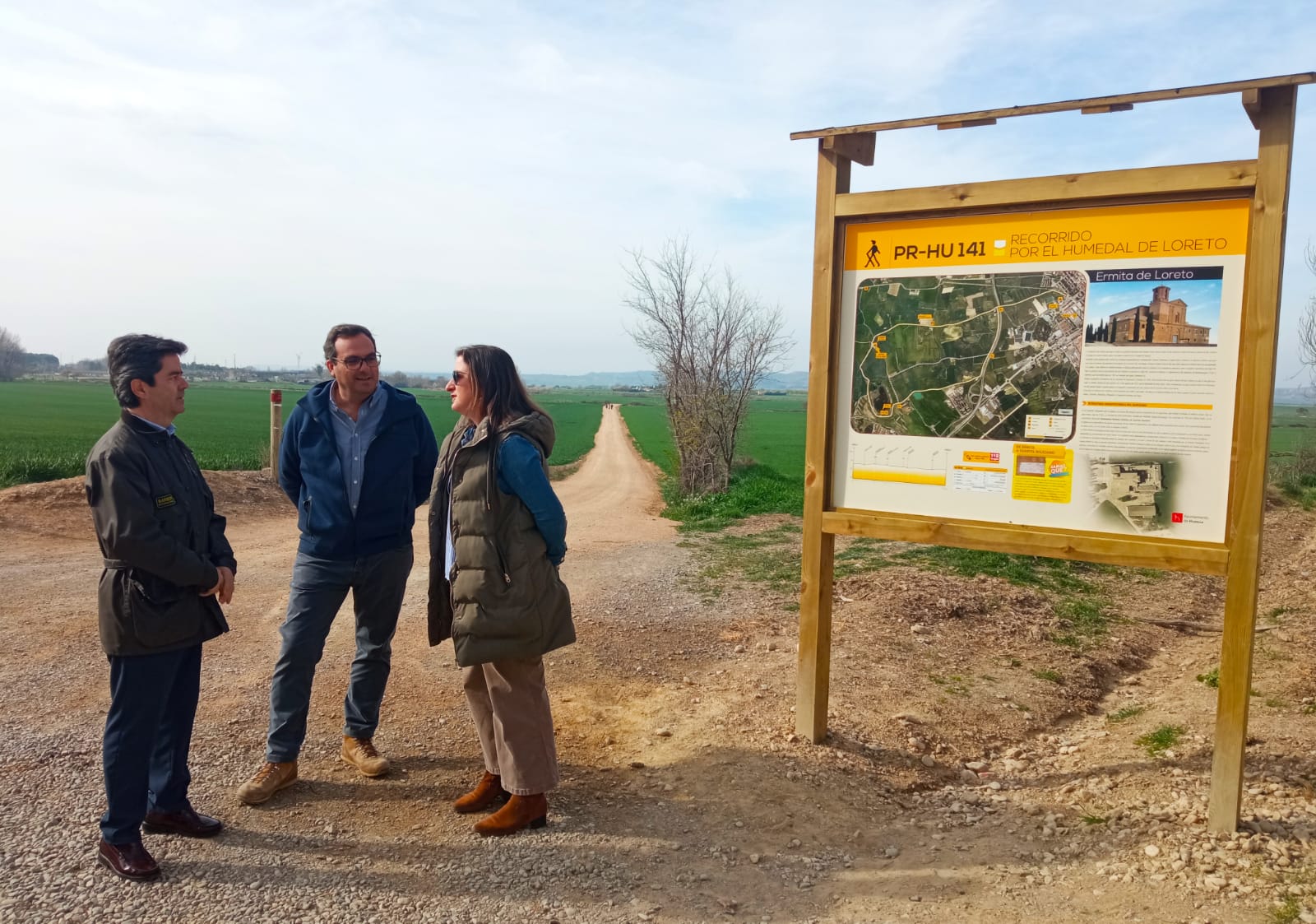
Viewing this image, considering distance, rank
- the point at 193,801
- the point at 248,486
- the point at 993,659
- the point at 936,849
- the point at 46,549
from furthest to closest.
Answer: the point at 248,486 → the point at 46,549 → the point at 993,659 → the point at 193,801 → the point at 936,849

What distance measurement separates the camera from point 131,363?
11.4 ft

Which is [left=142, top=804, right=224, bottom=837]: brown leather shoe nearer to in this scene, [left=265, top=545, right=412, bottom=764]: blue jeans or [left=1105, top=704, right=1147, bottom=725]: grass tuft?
[left=265, top=545, right=412, bottom=764]: blue jeans

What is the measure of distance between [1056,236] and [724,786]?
9.65 feet

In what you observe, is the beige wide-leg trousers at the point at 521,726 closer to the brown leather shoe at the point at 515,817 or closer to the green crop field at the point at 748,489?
the brown leather shoe at the point at 515,817

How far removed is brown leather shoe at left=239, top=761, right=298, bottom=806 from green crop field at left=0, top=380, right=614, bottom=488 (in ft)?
25.8

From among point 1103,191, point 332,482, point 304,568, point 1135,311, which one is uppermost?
point 1103,191

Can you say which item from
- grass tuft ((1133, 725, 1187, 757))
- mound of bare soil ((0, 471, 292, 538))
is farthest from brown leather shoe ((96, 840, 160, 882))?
mound of bare soil ((0, 471, 292, 538))

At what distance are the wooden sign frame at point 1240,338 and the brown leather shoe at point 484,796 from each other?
1.92m

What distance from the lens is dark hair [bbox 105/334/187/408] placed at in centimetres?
346

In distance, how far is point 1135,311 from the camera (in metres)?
3.83

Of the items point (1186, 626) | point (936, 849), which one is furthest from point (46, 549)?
point (1186, 626)

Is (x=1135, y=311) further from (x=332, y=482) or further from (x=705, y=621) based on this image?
(x=705, y=621)

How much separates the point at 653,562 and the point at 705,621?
243 centimetres

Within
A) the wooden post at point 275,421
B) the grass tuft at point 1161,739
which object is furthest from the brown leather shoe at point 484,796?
the wooden post at point 275,421
